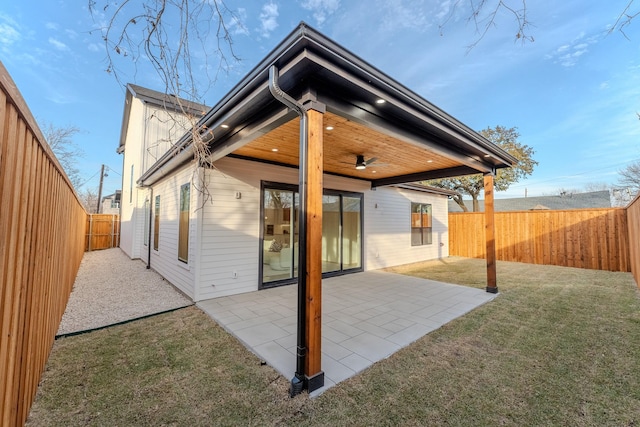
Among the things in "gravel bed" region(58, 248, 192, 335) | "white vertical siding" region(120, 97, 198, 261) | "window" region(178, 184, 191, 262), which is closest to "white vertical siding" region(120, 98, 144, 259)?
"white vertical siding" region(120, 97, 198, 261)

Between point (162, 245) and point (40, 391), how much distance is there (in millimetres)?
4716

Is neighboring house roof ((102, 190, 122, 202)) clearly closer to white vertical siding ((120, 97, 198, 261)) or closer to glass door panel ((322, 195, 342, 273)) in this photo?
white vertical siding ((120, 97, 198, 261))

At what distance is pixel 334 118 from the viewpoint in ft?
10.6

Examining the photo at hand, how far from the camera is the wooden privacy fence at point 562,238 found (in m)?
7.54

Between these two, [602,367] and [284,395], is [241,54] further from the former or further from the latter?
[602,367]

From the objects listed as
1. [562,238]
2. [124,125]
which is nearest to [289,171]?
[562,238]

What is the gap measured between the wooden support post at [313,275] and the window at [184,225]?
3.65 m

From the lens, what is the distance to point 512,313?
402 centimetres

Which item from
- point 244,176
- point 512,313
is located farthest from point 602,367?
point 244,176

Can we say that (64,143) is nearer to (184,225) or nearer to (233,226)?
(184,225)

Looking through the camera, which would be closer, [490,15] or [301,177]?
[490,15]

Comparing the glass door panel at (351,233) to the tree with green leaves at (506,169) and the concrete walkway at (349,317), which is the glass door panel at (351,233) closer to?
the concrete walkway at (349,317)

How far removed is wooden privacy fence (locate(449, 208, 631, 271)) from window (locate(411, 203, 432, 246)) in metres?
1.97

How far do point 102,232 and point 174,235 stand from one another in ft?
33.6
